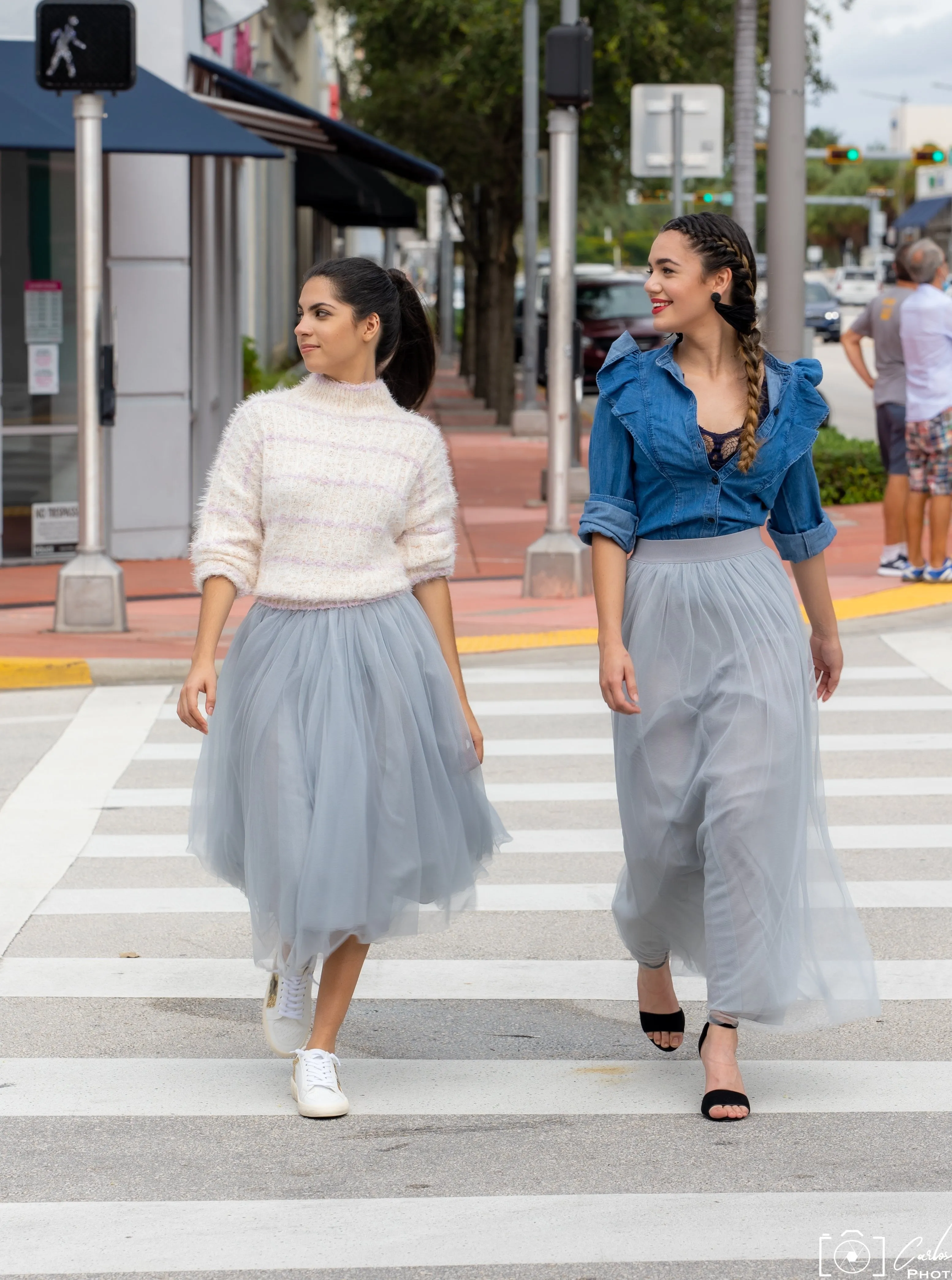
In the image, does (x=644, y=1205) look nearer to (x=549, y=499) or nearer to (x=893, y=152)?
(x=549, y=499)

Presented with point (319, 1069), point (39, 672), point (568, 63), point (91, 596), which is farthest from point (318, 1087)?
point (568, 63)

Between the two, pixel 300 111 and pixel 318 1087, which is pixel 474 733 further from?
pixel 300 111

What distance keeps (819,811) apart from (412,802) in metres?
0.90

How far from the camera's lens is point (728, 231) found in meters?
4.32

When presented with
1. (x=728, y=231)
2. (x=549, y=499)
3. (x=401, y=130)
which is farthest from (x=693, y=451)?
(x=401, y=130)

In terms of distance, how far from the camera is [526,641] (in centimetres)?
1060

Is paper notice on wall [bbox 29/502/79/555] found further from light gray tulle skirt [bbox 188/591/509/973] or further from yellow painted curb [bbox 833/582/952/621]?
light gray tulle skirt [bbox 188/591/509/973]

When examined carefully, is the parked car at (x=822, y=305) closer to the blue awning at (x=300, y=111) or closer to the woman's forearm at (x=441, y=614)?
the blue awning at (x=300, y=111)

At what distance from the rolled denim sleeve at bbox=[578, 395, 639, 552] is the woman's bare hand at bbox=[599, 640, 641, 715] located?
24 centimetres

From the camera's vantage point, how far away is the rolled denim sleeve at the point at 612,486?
14.1ft

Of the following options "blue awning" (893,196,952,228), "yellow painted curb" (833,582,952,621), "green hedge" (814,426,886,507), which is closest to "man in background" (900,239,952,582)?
"yellow painted curb" (833,582,952,621)

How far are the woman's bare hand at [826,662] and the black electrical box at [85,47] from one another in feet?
21.9

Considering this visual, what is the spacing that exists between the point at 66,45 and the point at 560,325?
132 inches

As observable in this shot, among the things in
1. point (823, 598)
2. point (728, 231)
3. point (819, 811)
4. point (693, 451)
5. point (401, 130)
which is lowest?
point (819, 811)
